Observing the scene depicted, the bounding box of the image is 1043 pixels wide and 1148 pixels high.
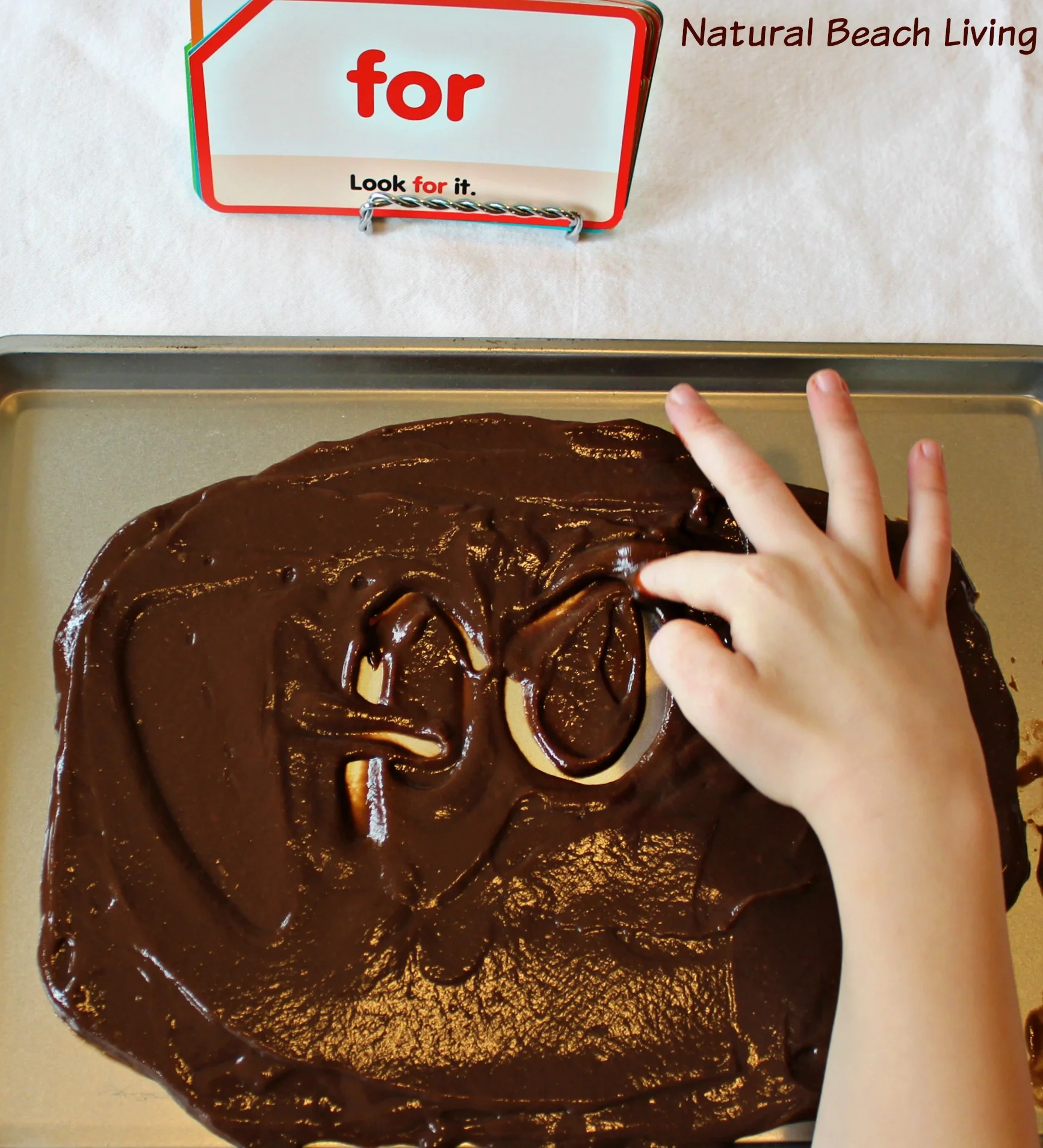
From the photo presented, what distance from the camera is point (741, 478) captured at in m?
1.03

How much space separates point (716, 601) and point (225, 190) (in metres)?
0.78

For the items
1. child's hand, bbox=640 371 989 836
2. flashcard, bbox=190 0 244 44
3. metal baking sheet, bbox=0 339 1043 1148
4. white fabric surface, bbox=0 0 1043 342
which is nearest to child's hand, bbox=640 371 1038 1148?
child's hand, bbox=640 371 989 836

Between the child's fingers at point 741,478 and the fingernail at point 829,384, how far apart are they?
105 millimetres

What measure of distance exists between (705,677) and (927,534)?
0.27 m

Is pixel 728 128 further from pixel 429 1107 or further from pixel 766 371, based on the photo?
pixel 429 1107

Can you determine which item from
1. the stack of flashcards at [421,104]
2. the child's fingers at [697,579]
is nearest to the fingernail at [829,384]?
the child's fingers at [697,579]

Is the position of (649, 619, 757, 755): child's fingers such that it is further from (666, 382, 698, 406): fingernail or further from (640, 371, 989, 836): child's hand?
(666, 382, 698, 406): fingernail

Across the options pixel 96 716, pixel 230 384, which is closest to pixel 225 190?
pixel 230 384

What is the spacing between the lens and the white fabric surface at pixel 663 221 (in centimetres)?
136

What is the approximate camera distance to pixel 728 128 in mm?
1456

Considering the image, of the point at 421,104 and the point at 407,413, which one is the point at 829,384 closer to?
the point at 407,413

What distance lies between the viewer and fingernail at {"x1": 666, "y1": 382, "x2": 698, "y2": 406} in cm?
110

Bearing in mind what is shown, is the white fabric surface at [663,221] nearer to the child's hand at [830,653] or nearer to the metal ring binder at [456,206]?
the metal ring binder at [456,206]

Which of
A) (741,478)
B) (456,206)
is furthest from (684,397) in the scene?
(456,206)
